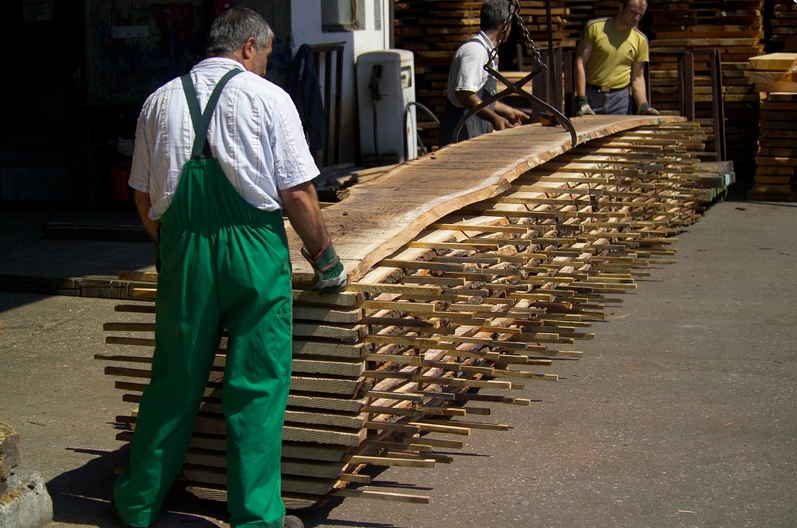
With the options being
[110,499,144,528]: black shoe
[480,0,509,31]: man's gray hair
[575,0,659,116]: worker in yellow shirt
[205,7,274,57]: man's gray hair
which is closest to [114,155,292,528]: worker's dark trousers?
[110,499,144,528]: black shoe

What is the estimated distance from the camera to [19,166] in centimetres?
1161

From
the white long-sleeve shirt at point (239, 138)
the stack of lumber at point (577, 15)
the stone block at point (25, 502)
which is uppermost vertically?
the stack of lumber at point (577, 15)

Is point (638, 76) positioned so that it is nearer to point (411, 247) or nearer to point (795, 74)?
point (795, 74)

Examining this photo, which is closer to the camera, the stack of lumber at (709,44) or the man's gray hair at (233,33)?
the man's gray hair at (233,33)

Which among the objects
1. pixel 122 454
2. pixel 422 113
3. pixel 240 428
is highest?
pixel 422 113

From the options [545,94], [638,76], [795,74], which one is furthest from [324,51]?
[795,74]

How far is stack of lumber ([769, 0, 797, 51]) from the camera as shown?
13125mm

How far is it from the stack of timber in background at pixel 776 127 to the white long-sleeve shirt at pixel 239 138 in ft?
30.9

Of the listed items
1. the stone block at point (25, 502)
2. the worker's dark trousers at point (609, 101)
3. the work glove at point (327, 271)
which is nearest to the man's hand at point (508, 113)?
the worker's dark trousers at point (609, 101)

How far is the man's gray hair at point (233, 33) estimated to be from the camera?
3764mm

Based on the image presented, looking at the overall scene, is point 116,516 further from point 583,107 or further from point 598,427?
point 583,107

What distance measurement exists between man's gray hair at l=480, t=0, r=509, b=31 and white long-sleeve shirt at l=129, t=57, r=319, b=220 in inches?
185

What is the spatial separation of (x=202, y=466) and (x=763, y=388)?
3.26 m

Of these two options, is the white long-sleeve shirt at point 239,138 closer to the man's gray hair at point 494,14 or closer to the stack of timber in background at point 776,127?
the man's gray hair at point 494,14
